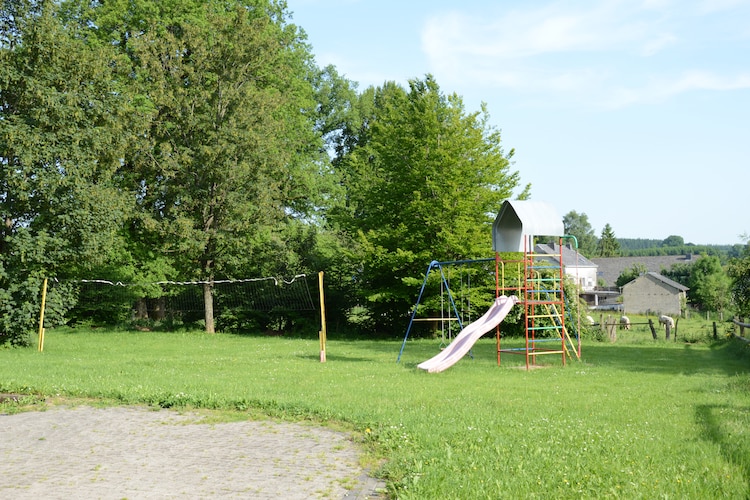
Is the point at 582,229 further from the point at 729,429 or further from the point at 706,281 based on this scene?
the point at 729,429

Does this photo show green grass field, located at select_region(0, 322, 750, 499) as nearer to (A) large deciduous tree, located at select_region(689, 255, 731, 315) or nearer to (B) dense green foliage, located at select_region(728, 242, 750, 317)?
(B) dense green foliage, located at select_region(728, 242, 750, 317)

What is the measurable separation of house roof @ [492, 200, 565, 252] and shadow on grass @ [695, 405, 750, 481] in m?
8.21

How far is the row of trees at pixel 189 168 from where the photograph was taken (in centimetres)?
2284

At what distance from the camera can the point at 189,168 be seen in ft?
94.5

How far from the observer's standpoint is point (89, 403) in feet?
36.2

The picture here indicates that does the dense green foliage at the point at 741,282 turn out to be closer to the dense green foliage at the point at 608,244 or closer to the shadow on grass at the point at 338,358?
the shadow on grass at the point at 338,358

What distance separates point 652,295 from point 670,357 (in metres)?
59.2

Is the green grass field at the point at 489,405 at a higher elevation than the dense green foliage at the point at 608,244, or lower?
lower

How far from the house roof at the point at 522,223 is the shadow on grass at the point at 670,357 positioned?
3.57 metres

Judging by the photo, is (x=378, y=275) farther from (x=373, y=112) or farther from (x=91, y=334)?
(x=373, y=112)

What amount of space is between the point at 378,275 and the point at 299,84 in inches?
480

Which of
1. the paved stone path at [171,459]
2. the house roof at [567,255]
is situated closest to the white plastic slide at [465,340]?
the paved stone path at [171,459]

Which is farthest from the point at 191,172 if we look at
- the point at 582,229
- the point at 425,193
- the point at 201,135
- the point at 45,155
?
the point at 582,229

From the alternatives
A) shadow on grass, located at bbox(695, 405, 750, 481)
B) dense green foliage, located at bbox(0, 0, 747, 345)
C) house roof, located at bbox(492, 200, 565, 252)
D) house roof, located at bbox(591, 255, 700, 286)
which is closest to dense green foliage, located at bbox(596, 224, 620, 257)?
house roof, located at bbox(591, 255, 700, 286)
